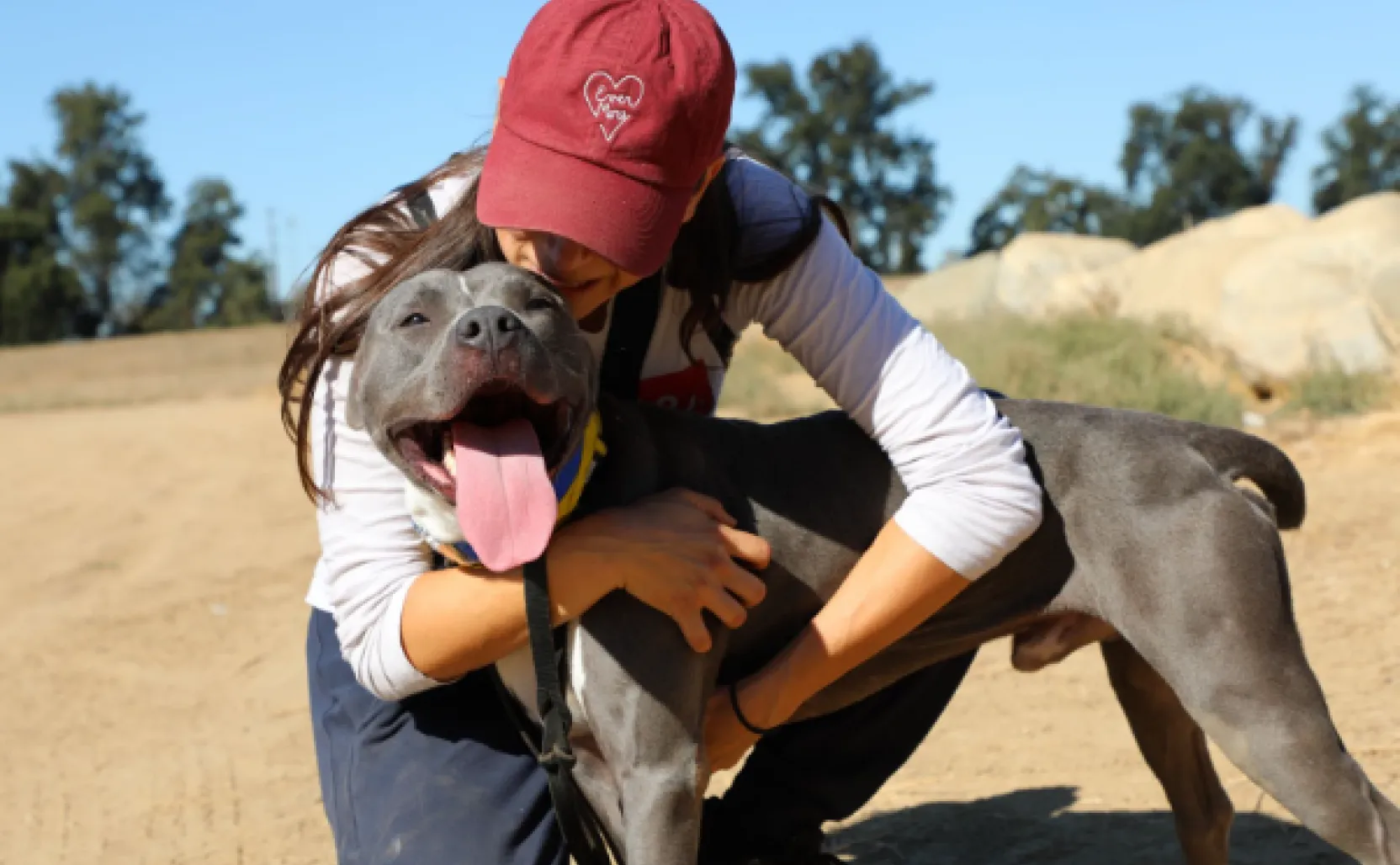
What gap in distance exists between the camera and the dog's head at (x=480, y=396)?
262 centimetres

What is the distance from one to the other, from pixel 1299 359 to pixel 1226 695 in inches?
312

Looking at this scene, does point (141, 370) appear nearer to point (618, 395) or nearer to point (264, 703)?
point (264, 703)

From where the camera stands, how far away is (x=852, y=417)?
3234 millimetres

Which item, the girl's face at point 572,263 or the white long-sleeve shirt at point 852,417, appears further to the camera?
the white long-sleeve shirt at point 852,417

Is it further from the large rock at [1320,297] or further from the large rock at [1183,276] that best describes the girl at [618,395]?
the large rock at [1183,276]

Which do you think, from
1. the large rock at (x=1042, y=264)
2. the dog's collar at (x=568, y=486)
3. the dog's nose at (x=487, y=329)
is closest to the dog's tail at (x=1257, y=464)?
the dog's collar at (x=568, y=486)

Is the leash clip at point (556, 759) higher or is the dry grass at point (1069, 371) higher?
the leash clip at point (556, 759)

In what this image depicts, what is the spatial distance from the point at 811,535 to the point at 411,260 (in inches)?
39.7

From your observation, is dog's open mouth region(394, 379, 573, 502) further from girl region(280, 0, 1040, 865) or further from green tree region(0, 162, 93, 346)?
green tree region(0, 162, 93, 346)

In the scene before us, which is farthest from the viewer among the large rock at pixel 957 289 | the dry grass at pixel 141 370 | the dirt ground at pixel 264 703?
the dry grass at pixel 141 370

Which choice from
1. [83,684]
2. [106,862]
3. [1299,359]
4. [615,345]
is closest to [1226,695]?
[615,345]

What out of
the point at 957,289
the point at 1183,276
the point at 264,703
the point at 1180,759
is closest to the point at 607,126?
the point at 1180,759

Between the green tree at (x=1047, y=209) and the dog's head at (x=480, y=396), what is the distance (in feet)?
126

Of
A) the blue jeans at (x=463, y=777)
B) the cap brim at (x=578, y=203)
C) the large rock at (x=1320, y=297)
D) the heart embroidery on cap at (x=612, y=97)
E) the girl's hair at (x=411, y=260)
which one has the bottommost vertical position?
the large rock at (x=1320, y=297)
